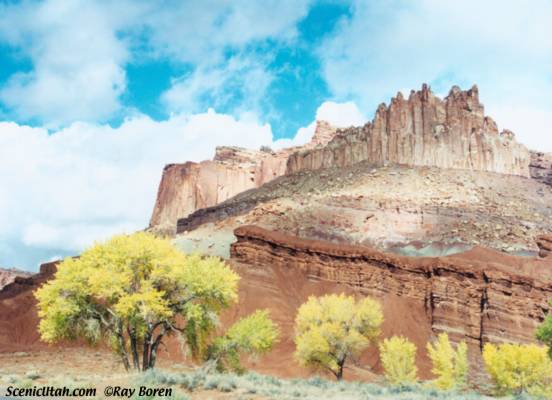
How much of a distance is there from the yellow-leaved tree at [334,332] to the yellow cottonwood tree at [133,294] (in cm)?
1565

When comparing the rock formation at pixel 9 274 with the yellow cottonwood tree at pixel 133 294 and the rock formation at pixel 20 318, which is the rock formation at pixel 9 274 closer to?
the rock formation at pixel 20 318

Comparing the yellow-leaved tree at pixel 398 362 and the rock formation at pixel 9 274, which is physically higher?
the rock formation at pixel 9 274

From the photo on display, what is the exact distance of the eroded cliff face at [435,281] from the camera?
6469cm

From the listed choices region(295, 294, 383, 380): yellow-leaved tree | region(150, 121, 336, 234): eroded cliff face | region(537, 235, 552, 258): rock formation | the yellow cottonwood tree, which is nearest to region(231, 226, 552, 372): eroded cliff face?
region(537, 235, 552, 258): rock formation

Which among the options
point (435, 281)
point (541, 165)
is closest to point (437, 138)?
point (435, 281)

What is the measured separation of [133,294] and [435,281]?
51.1 meters

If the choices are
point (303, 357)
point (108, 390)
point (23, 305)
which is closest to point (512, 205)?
point (303, 357)

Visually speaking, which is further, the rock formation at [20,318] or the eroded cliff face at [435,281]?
the rock formation at [20,318]

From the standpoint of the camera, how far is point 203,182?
178 meters

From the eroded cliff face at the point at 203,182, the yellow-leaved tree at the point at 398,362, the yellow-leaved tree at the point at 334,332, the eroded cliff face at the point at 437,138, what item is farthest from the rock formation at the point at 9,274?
the yellow-leaved tree at the point at 334,332

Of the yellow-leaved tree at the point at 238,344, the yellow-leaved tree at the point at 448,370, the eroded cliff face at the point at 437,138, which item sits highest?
the eroded cliff face at the point at 437,138

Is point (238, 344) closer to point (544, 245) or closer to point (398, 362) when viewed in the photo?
point (398, 362)

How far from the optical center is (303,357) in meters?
42.2

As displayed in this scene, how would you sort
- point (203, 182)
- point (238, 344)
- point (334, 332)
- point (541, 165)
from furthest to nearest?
point (203, 182)
point (541, 165)
point (334, 332)
point (238, 344)
